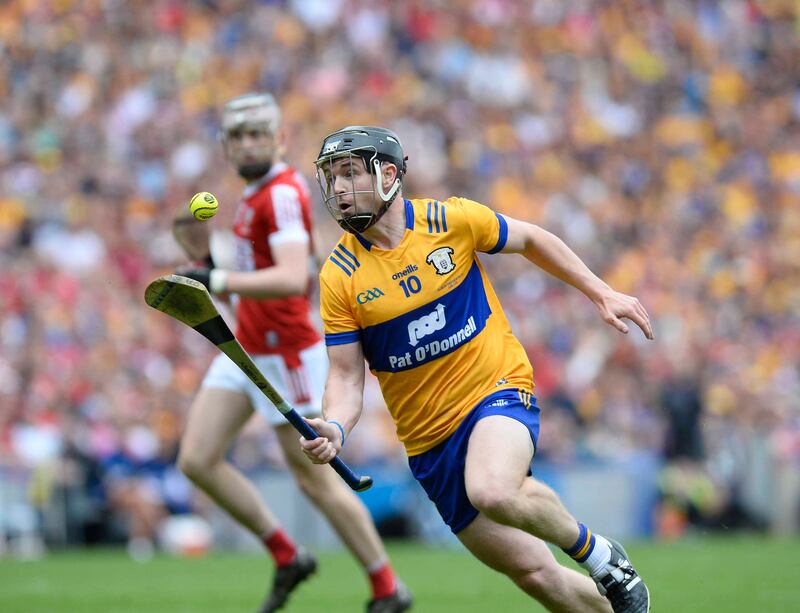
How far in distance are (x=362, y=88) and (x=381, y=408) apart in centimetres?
598

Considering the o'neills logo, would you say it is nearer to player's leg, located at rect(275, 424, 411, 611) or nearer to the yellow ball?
the yellow ball

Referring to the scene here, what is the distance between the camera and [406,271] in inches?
226

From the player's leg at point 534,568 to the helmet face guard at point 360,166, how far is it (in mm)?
1337

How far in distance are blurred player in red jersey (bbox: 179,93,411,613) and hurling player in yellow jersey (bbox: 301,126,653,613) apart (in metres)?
1.73

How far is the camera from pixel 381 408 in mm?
15156

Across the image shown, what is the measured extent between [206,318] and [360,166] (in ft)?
2.90

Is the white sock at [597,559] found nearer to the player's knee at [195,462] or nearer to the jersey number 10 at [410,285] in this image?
the jersey number 10 at [410,285]

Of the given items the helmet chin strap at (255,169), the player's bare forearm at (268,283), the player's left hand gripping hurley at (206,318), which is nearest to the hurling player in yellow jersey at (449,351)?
the player's left hand gripping hurley at (206,318)

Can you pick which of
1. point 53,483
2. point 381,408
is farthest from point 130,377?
point 381,408

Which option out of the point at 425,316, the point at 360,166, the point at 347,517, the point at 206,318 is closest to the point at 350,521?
the point at 347,517

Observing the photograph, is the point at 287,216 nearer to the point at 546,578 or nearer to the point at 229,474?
the point at 229,474

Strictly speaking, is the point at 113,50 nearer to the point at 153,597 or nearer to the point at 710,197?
the point at 710,197

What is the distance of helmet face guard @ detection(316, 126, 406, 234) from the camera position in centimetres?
563

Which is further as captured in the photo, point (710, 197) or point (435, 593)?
point (710, 197)
